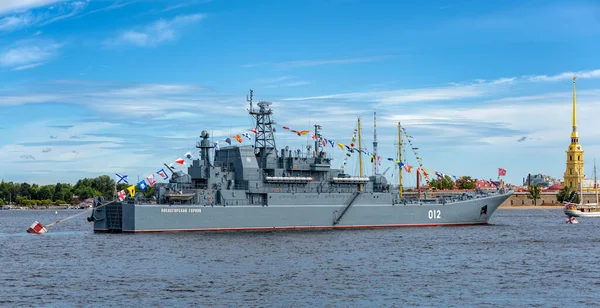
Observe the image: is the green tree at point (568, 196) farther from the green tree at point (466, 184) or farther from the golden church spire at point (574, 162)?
the green tree at point (466, 184)

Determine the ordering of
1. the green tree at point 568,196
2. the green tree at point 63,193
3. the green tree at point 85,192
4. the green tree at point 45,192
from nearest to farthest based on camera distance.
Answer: the green tree at point 568,196
the green tree at point 85,192
the green tree at point 63,193
the green tree at point 45,192

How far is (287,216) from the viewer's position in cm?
5594

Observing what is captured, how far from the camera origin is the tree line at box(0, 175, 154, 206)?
179625 millimetres

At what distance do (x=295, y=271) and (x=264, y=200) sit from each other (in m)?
23.5

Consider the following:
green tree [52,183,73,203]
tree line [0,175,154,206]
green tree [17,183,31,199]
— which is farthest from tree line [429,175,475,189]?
green tree [17,183,31,199]

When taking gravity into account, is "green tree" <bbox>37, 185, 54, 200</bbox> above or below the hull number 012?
above

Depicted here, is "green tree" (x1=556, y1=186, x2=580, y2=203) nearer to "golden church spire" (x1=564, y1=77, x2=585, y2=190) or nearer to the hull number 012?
"golden church spire" (x1=564, y1=77, x2=585, y2=190)

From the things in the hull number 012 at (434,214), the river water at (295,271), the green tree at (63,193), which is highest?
the green tree at (63,193)

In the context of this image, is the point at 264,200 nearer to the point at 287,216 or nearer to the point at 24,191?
the point at 287,216

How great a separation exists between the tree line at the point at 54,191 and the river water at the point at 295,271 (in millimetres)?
134031

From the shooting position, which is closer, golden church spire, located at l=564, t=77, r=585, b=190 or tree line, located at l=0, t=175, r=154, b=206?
golden church spire, located at l=564, t=77, r=585, b=190

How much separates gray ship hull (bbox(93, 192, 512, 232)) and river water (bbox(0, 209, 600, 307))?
1845mm

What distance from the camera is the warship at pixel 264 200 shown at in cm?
5186

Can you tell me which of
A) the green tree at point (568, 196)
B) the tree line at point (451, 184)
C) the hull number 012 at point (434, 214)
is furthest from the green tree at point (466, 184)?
the hull number 012 at point (434, 214)
